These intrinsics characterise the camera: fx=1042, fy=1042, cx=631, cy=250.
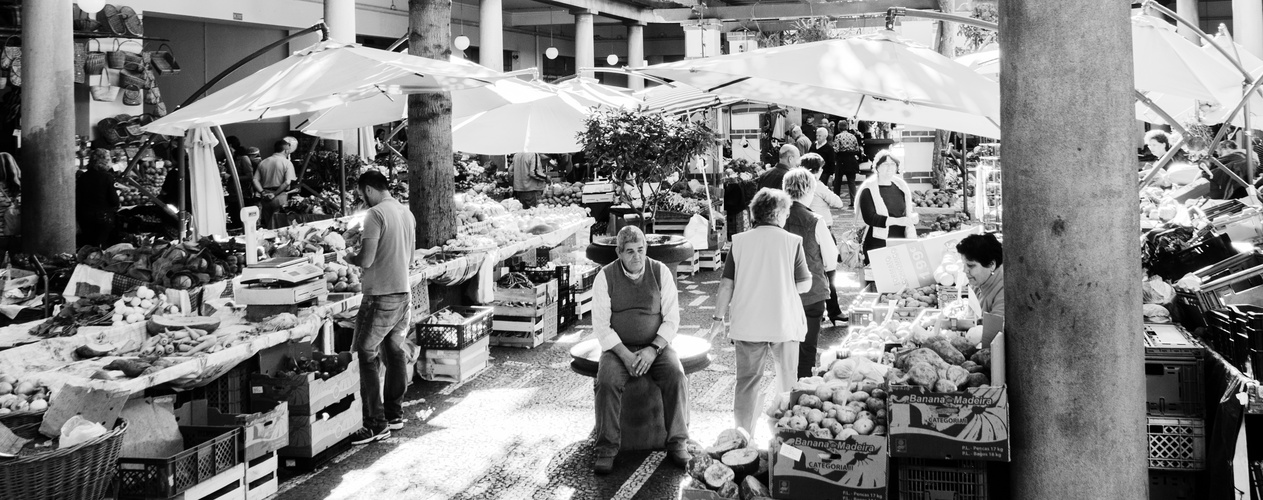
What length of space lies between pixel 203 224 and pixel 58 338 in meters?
2.39

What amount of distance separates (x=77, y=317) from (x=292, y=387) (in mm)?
1329

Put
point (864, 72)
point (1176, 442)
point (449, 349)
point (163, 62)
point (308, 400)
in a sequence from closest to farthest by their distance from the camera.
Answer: point (1176, 442) < point (864, 72) < point (308, 400) < point (449, 349) < point (163, 62)

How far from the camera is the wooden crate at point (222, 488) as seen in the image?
16.4ft

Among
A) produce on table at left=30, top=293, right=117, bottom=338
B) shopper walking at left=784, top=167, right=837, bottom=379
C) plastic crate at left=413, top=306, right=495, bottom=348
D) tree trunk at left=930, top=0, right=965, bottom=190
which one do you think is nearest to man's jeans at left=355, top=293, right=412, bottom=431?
plastic crate at left=413, top=306, right=495, bottom=348

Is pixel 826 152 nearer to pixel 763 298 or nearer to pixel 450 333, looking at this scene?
pixel 450 333

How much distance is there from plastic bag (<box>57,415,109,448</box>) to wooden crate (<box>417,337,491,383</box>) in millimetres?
3708

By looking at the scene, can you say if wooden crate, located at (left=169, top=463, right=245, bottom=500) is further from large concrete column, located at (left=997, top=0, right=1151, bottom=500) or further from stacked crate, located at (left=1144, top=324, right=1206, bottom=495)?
stacked crate, located at (left=1144, top=324, right=1206, bottom=495)

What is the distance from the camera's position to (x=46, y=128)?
9.59m

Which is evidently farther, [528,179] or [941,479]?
[528,179]

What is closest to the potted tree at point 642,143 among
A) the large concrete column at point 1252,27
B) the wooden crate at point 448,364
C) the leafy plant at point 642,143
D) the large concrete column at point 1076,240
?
the leafy plant at point 642,143

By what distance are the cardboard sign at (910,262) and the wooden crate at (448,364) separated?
3.21 m

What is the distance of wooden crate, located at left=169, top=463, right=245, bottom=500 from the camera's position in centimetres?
499

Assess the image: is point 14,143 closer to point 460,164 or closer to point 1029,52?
point 460,164

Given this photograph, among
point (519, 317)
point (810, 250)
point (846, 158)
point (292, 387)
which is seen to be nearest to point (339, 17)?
point (519, 317)
